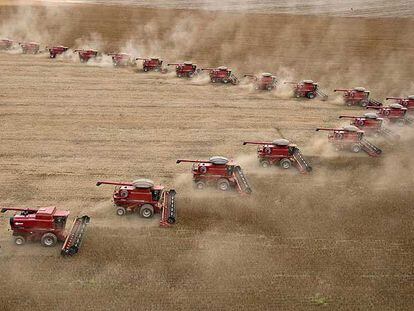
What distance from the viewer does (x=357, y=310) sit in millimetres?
16031

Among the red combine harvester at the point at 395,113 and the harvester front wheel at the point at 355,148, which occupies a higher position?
the red combine harvester at the point at 395,113

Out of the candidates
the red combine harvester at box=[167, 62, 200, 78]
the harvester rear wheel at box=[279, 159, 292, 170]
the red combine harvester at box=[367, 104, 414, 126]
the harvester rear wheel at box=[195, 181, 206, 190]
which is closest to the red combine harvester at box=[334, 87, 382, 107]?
the red combine harvester at box=[367, 104, 414, 126]

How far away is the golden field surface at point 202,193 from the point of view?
16.8m

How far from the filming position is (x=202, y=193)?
23.4 meters

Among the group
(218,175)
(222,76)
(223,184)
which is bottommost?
(223,184)

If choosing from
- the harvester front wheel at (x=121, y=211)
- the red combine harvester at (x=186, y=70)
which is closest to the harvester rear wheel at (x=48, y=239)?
the harvester front wheel at (x=121, y=211)

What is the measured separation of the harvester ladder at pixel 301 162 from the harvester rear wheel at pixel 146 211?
9338 mm

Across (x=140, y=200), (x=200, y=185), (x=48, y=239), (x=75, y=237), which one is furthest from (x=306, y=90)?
(x=48, y=239)

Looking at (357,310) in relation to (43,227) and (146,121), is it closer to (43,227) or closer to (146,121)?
(43,227)

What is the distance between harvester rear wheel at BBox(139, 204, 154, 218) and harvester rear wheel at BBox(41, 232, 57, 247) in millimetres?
3949

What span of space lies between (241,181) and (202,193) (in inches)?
85.4

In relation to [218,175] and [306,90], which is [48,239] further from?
[306,90]

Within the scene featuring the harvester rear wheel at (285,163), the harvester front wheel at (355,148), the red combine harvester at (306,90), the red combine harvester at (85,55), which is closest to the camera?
the harvester rear wheel at (285,163)

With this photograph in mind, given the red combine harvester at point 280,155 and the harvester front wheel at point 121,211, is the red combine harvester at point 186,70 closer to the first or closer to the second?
the red combine harvester at point 280,155
